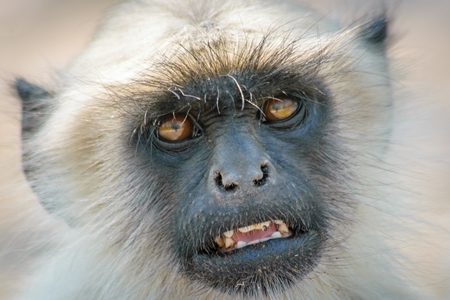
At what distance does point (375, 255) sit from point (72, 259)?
1152 millimetres

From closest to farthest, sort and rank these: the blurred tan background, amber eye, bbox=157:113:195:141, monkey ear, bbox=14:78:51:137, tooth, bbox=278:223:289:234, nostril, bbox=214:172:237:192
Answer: nostril, bbox=214:172:237:192 → tooth, bbox=278:223:289:234 → amber eye, bbox=157:113:195:141 → monkey ear, bbox=14:78:51:137 → the blurred tan background

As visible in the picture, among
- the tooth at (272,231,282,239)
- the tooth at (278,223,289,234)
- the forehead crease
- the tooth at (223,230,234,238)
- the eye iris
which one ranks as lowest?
the tooth at (272,231,282,239)

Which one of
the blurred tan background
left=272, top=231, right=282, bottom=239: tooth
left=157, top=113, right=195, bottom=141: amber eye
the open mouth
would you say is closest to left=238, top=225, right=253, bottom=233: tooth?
the open mouth

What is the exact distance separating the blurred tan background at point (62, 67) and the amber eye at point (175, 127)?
703mm

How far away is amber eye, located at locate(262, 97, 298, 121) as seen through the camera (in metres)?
3.06

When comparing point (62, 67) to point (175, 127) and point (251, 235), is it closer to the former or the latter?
point (175, 127)

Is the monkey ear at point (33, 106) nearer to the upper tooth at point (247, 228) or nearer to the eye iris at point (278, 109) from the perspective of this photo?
the eye iris at point (278, 109)

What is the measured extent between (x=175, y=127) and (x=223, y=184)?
37 centimetres

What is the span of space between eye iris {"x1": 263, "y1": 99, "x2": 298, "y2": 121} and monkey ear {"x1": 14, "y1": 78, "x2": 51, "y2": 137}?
931 millimetres

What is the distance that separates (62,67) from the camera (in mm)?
3873

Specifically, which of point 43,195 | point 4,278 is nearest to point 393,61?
point 43,195

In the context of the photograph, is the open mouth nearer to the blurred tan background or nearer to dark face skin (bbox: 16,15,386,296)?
dark face skin (bbox: 16,15,386,296)

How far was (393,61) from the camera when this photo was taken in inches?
141

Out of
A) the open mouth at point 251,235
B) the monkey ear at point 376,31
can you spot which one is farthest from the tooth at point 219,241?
the monkey ear at point 376,31
